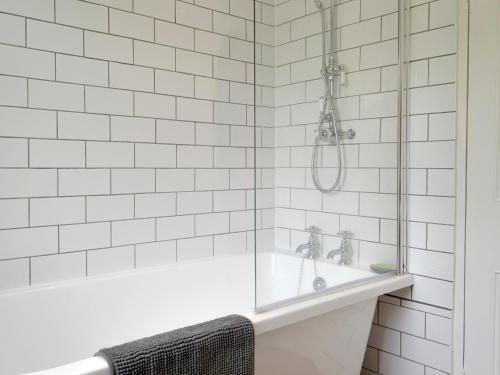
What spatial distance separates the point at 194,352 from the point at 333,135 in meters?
1.35

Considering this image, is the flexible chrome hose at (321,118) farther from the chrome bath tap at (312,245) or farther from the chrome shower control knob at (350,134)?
the chrome bath tap at (312,245)

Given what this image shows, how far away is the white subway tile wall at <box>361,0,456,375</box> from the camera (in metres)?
1.96

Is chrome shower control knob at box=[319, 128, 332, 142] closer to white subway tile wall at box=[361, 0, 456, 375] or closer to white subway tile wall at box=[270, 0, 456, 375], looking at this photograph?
white subway tile wall at box=[270, 0, 456, 375]

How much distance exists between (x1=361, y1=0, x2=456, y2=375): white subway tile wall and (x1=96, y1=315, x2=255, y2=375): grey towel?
3.35 feet

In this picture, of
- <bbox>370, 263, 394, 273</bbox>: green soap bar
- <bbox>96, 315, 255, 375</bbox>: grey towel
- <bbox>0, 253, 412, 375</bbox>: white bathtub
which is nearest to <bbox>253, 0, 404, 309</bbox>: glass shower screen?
<bbox>370, 263, 394, 273</bbox>: green soap bar

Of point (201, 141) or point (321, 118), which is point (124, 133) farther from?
point (321, 118)

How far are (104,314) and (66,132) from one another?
86 cm

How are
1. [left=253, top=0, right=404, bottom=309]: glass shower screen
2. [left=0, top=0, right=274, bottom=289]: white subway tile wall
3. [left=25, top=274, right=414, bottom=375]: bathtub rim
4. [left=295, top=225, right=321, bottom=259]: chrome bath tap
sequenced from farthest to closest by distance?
[left=295, top=225, right=321, bottom=259]: chrome bath tap < [left=253, top=0, right=404, bottom=309]: glass shower screen < [left=0, top=0, right=274, bottom=289]: white subway tile wall < [left=25, top=274, right=414, bottom=375]: bathtub rim

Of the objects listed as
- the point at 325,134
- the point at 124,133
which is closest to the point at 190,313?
the point at 124,133

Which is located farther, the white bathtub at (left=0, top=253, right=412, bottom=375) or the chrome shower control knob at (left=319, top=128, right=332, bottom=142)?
the chrome shower control knob at (left=319, top=128, right=332, bottom=142)

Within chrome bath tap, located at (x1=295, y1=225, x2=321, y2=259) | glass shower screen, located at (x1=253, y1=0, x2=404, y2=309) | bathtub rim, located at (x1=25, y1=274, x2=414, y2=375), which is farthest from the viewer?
chrome bath tap, located at (x1=295, y1=225, x2=321, y2=259)

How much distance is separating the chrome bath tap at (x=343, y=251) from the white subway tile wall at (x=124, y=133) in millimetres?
411

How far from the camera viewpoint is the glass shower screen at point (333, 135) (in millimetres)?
2082


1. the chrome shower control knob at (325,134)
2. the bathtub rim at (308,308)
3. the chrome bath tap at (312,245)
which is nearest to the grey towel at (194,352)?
the bathtub rim at (308,308)
